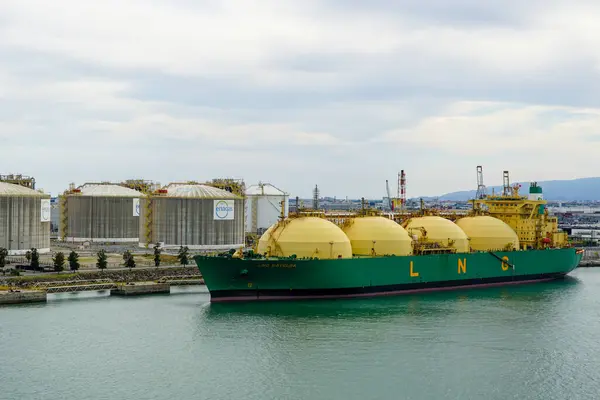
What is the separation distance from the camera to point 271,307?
124ft

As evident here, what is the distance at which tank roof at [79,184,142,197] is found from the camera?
7206 cm

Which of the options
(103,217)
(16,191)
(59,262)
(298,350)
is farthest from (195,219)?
(298,350)

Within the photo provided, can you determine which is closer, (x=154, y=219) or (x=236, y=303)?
(x=236, y=303)

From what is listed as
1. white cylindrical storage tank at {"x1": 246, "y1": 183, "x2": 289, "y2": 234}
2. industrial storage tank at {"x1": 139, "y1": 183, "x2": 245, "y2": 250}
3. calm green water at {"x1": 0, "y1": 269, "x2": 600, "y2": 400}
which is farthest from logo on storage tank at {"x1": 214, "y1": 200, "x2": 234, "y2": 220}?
calm green water at {"x1": 0, "y1": 269, "x2": 600, "y2": 400}

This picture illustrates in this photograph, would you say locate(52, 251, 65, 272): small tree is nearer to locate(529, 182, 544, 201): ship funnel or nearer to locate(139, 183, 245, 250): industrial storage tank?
locate(139, 183, 245, 250): industrial storage tank

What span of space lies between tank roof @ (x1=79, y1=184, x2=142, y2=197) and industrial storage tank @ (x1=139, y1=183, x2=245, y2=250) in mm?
5642

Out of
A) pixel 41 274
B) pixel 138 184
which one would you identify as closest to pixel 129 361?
pixel 41 274

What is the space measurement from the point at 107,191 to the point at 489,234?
1440 inches

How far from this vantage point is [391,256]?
42875mm

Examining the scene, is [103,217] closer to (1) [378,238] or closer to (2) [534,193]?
(1) [378,238]

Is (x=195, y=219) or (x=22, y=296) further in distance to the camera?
(x=195, y=219)

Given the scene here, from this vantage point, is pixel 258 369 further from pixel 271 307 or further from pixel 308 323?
pixel 271 307

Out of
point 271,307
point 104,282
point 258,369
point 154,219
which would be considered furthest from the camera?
point 154,219

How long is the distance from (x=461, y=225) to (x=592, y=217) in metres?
92.3
